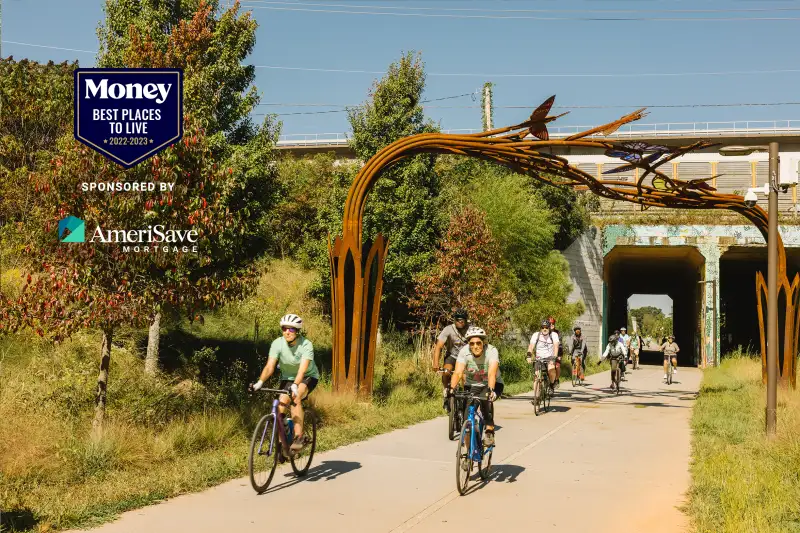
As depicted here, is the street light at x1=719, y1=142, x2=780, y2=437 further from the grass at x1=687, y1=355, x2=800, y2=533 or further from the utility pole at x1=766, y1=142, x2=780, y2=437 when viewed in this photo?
the grass at x1=687, y1=355, x2=800, y2=533

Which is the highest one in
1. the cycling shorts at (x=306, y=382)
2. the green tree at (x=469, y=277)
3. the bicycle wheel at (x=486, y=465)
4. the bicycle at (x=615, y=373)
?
the green tree at (x=469, y=277)

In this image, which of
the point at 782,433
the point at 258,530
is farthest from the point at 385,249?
the point at 258,530

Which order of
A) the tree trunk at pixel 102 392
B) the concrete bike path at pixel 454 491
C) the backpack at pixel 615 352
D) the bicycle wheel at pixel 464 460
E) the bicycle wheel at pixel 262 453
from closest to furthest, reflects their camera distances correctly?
the concrete bike path at pixel 454 491, the bicycle wheel at pixel 262 453, the bicycle wheel at pixel 464 460, the tree trunk at pixel 102 392, the backpack at pixel 615 352

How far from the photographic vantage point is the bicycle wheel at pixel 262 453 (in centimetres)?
773

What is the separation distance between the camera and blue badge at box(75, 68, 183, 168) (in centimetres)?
1008

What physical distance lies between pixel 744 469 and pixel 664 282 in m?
50.9

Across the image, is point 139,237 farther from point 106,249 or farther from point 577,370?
point 577,370

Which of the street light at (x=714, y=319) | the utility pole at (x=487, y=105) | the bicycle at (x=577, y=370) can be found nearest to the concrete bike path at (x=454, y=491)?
the bicycle at (x=577, y=370)

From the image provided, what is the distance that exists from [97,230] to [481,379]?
15.5 feet

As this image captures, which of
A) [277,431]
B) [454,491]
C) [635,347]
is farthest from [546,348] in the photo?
[635,347]

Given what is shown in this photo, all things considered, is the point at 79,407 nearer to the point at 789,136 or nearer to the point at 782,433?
the point at 782,433

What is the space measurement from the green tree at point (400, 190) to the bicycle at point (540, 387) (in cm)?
951

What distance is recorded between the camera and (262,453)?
7863 mm

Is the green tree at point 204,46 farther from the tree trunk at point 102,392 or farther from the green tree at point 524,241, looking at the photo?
the green tree at point 524,241
